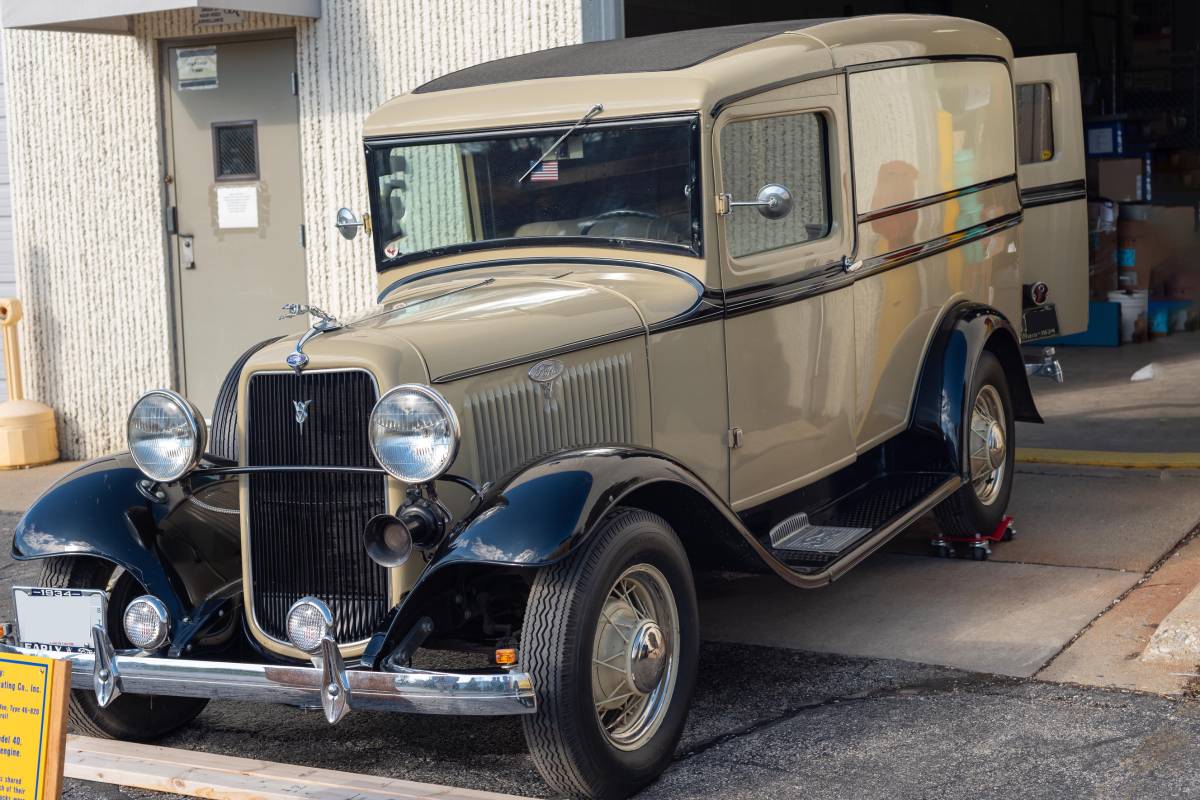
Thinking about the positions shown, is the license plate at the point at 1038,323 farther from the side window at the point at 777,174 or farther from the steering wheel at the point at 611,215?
the steering wheel at the point at 611,215

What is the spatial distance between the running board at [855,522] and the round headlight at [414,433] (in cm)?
138

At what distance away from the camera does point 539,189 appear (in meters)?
4.68

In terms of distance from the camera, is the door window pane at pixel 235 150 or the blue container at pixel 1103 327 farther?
the blue container at pixel 1103 327

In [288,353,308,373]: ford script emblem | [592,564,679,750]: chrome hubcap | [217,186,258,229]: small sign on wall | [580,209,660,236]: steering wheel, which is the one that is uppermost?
[217,186,258,229]: small sign on wall

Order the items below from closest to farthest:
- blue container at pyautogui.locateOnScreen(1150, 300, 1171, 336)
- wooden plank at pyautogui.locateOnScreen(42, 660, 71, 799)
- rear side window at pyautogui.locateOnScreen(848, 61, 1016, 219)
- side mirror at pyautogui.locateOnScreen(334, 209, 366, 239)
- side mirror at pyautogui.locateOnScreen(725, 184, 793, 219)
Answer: wooden plank at pyautogui.locateOnScreen(42, 660, 71, 799) < side mirror at pyautogui.locateOnScreen(725, 184, 793, 219) < side mirror at pyautogui.locateOnScreen(334, 209, 366, 239) < rear side window at pyautogui.locateOnScreen(848, 61, 1016, 219) < blue container at pyautogui.locateOnScreen(1150, 300, 1171, 336)

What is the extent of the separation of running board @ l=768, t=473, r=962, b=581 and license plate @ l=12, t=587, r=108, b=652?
2032 millimetres

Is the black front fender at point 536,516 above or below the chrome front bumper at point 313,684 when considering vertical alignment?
above

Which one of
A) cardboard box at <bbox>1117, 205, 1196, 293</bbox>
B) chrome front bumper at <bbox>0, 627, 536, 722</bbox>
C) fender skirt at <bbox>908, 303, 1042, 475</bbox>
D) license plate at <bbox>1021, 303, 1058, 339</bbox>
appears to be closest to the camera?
chrome front bumper at <bbox>0, 627, 536, 722</bbox>

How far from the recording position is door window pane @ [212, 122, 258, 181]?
837 cm

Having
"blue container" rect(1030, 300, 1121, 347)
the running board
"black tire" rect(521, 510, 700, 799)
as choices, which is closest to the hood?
"black tire" rect(521, 510, 700, 799)

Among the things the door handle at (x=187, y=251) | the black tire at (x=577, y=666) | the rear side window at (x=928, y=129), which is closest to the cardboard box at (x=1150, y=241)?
the rear side window at (x=928, y=129)

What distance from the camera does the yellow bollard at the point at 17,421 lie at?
875cm

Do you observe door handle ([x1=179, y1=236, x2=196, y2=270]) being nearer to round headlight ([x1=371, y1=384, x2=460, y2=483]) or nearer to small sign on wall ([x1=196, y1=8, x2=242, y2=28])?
small sign on wall ([x1=196, y1=8, x2=242, y2=28])

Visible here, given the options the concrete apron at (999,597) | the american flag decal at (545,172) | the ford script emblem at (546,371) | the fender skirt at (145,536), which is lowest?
the concrete apron at (999,597)
